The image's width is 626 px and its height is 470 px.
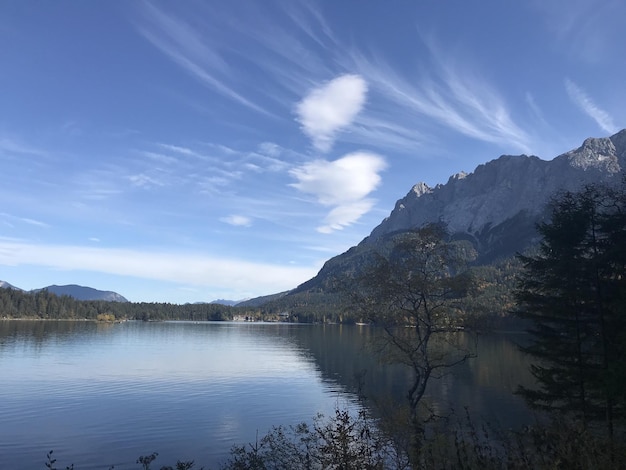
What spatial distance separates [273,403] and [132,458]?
21418 mm

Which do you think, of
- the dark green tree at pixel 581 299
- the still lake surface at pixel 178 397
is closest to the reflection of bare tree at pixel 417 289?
the still lake surface at pixel 178 397

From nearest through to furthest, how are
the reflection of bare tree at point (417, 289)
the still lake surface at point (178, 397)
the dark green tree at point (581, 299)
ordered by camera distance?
the dark green tree at point (581, 299)
the reflection of bare tree at point (417, 289)
the still lake surface at point (178, 397)

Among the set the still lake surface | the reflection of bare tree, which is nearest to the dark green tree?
the still lake surface

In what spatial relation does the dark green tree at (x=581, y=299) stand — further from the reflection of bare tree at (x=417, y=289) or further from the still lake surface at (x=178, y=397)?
the reflection of bare tree at (x=417, y=289)

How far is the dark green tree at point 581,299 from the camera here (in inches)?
998

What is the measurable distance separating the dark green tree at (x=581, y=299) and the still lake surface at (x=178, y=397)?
4530 mm

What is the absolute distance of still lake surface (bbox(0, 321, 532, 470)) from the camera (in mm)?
33781

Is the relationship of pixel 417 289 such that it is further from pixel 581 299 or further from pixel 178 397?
pixel 178 397

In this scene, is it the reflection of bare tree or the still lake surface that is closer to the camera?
the reflection of bare tree

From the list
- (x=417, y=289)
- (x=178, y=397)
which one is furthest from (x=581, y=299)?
(x=178, y=397)

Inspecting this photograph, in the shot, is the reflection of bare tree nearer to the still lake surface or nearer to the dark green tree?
the still lake surface

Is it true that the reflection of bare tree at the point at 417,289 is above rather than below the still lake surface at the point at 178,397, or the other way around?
above

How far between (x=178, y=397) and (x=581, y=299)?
43775 mm

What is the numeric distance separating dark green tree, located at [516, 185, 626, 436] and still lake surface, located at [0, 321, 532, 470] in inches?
178
